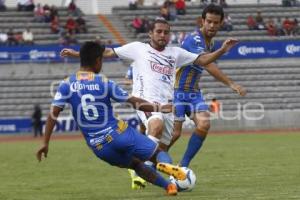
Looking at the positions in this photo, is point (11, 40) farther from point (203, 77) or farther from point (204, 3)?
point (204, 3)

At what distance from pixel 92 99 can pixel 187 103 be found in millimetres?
3413

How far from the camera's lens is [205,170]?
15039 mm

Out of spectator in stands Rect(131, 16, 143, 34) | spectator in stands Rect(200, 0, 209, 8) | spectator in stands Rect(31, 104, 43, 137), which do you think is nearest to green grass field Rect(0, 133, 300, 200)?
spectator in stands Rect(31, 104, 43, 137)

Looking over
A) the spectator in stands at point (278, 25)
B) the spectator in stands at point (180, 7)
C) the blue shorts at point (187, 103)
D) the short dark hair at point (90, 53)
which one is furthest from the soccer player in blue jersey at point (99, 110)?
the spectator in stands at point (180, 7)

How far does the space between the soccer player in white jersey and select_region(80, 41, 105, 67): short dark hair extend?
1.84m

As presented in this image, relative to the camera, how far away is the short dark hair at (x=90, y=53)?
376 inches

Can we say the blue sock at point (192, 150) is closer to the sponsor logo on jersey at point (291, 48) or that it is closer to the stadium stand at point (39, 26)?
the stadium stand at point (39, 26)

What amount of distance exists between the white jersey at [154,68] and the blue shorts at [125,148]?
182 cm

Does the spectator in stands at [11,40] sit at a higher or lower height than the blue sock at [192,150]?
lower

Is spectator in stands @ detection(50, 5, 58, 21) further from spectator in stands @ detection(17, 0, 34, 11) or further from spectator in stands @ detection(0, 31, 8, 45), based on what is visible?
spectator in stands @ detection(0, 31, 8, 45)

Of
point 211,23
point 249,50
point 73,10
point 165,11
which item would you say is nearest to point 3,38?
point 73,10

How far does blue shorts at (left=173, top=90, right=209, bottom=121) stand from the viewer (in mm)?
12703

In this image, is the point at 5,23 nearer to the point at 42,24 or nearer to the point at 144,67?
the point at 42,24

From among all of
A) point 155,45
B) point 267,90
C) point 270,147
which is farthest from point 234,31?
point 155,45
